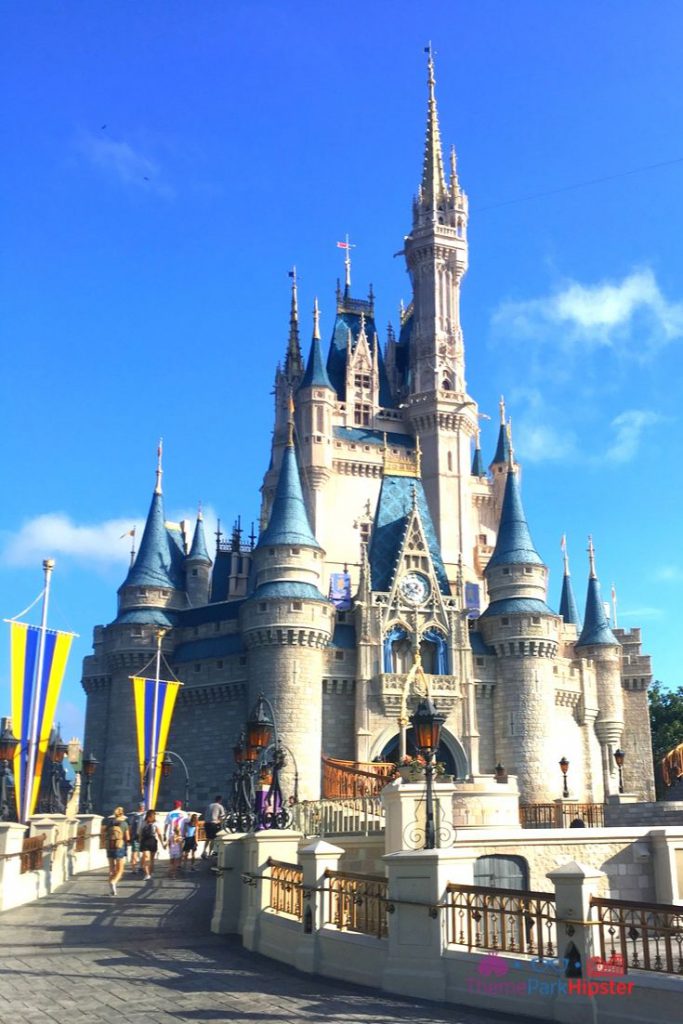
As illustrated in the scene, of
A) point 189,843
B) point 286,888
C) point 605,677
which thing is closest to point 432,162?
point 605,677

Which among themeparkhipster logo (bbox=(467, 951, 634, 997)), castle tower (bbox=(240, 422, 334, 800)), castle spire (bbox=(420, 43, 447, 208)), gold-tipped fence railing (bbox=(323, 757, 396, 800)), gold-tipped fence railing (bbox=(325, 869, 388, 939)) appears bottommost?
themeparkhipster logo (bbox=(467, 951, 634, 997))

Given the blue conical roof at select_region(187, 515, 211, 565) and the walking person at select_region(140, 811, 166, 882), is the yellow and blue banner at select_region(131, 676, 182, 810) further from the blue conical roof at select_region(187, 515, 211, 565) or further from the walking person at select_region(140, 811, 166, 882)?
the blue conical roof at select_region(187, 515, 211, 565)

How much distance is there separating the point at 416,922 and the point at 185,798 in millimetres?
38333

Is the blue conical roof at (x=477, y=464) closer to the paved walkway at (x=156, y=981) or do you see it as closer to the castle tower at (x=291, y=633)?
the castle tower at (x=291, y=633)

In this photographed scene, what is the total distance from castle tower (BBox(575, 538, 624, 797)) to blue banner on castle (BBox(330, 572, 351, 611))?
13.7 m

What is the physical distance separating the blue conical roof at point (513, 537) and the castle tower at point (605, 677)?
679 cm

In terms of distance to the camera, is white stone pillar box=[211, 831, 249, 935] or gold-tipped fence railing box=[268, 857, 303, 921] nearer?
gold-tipped fence railing box=[268, 857, 303, 921]

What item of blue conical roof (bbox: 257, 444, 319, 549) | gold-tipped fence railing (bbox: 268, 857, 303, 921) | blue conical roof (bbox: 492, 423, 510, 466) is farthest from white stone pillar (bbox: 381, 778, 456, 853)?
blue conical roof (bbox: 492, 423, 510, 466)

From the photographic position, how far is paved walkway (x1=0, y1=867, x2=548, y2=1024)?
9.80 meters

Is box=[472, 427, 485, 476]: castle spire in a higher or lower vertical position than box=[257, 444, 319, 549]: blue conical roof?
higher

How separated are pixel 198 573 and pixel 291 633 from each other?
12.9m

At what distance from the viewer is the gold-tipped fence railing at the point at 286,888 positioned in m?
13.7

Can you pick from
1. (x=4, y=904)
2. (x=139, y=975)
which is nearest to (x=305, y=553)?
(x=4, y=904)

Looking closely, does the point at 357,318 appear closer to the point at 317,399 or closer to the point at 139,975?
the point at 317,399
